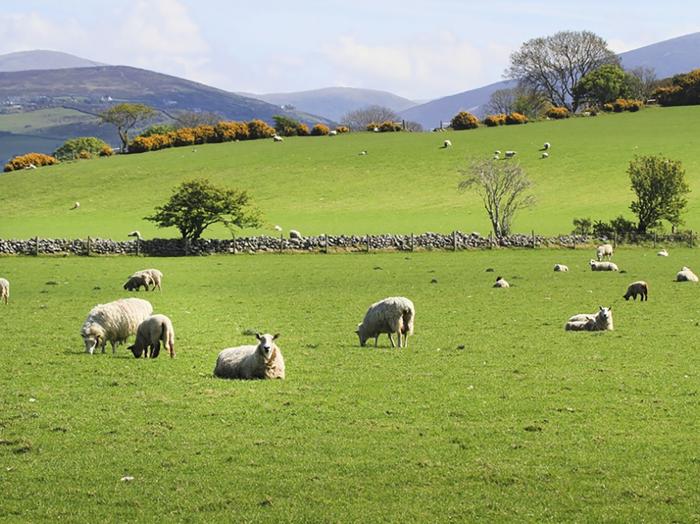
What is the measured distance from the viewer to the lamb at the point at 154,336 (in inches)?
834

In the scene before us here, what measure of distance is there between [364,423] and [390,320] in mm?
7926

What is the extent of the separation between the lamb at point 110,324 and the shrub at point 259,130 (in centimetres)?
9288

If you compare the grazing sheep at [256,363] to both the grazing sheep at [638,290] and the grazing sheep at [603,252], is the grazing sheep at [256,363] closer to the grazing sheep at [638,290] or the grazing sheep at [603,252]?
the grazing sheep at [638,290]

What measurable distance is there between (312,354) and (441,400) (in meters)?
5.63

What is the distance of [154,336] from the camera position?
69.6 ft

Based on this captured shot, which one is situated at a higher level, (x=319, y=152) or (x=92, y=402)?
(x=319, y=152)

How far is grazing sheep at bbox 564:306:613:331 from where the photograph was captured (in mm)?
25250

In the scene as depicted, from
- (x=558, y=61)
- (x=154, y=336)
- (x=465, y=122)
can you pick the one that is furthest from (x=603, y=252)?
(x=558, y=61)

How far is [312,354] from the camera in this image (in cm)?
2184

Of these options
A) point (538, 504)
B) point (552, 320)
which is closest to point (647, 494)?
point (538, 504)

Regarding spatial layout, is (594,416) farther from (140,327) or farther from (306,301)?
(306,301)

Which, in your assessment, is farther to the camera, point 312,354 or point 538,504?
point 312,354

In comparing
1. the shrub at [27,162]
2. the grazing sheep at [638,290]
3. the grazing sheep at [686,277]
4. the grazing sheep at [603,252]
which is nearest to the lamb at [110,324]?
the grazing sheep at [638,290]

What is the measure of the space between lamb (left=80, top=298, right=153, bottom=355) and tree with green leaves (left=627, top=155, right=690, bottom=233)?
4812cm
